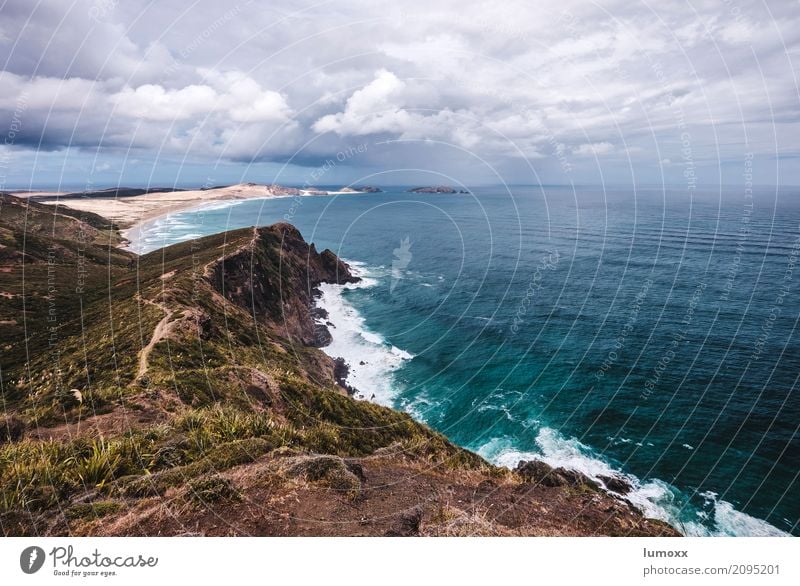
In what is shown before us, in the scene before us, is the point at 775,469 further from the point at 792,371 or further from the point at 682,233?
the point at 682,233

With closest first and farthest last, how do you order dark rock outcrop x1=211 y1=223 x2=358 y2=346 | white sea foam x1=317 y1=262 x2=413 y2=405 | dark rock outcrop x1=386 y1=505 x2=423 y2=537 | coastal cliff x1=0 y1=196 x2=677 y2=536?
coastal cliff x1=0 y1=196 x2=677 y2=536 → dark rock outcrop x1=386 y1=505 x2=423 y2=537 → white sea foam x1=317 y1=262 x2=413 y2=405 → dark rock outcrop x1=211 y1=223 x2=358 y2=346

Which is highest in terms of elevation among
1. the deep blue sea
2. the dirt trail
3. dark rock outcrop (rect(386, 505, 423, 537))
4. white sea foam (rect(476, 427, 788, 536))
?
dark rock outcrop (rect(386, 505, 423, 537))

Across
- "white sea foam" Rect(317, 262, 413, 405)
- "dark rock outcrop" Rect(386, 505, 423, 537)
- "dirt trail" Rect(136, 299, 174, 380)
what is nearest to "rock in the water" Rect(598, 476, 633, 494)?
"white sea foam" Rect(317, 262, 413, 405)

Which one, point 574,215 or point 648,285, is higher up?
point 574,215

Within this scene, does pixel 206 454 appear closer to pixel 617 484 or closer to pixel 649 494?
pixel 617 484

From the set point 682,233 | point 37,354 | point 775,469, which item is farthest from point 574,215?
point 37,354

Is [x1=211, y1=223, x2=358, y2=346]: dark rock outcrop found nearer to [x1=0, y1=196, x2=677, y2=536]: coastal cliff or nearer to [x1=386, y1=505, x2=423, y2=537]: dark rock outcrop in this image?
[x1=0, y1=196, x2=677, y2=536]: coastal cliff

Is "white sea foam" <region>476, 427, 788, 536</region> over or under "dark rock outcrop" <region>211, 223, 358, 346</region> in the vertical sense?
under

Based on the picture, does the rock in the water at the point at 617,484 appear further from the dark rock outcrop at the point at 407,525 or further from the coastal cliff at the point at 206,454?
the dark rock outcrop at the point at 407,525
